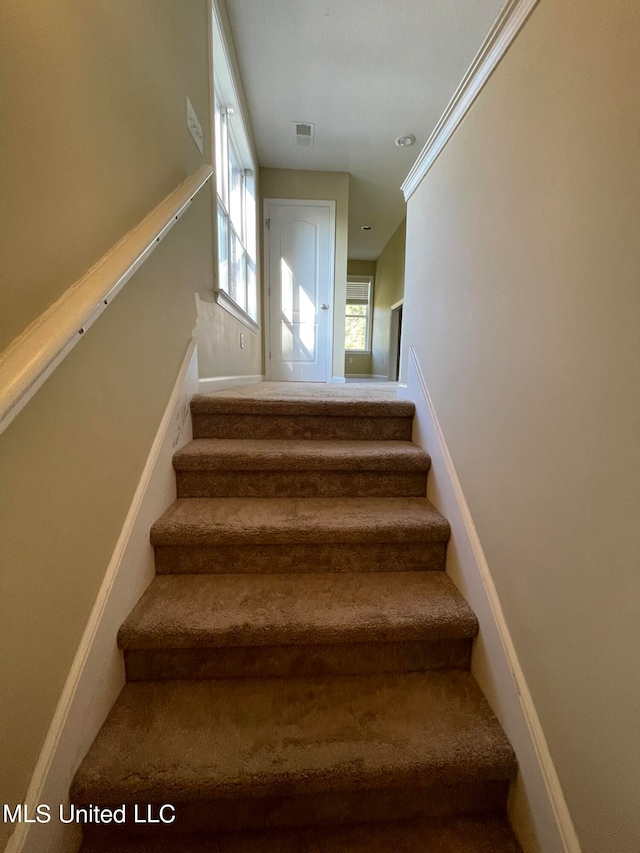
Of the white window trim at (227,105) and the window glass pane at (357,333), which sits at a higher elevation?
the white window trim at (227,105)

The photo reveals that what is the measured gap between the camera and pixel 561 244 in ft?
2.35

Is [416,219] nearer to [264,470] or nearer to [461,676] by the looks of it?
[264,470]

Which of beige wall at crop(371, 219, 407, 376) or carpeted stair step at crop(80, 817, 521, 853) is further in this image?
beige wall at crop(371, 219, 407, 376)

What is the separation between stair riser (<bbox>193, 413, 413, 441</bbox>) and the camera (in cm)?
159

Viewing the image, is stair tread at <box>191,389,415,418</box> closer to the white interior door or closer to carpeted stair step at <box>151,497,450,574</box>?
carpeted stair step at <box>151,497,450,574</box>

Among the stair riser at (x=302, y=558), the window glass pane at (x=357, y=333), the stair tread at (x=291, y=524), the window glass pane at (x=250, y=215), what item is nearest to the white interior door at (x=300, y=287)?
the window glass pane at (x=250, y=215)

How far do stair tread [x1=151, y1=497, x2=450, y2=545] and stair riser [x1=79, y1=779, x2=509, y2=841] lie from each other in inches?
23.5

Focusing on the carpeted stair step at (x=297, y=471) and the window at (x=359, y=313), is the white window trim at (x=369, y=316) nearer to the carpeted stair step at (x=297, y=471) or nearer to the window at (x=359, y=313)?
the window at (x=359, y=313)

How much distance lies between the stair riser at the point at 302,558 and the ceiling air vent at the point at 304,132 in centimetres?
375

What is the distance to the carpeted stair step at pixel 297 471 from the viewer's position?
4.44ft

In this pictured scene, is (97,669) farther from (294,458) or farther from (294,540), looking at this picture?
(294,458)

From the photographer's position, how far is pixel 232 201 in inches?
109

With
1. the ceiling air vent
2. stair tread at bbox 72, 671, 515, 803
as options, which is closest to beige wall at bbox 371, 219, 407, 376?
the ceiling air vent

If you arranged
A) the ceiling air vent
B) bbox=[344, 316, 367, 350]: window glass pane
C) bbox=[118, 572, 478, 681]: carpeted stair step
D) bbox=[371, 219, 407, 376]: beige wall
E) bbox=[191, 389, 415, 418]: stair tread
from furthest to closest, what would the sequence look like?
1. bbox=[344, 316, 367, 350]: window glass pane
2. bbox=[371, 219, 407, 376]: beige wall
3. the ceiling air vent
4. bbox=[191, 389, 415, 418]: stair tread
5. bbox=[118, 572, 478, 681]: carpeted stair step
